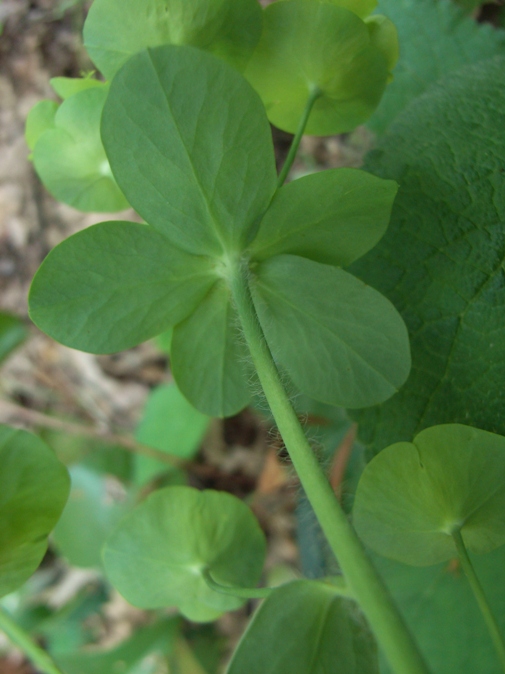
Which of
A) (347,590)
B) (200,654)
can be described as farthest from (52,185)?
(200,654)

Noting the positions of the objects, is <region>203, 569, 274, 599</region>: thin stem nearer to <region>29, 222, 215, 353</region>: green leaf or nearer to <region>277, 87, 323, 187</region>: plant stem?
<region>29, 222, 215, 353</region>: green leaf

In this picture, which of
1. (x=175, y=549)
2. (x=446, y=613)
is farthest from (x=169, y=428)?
(x=175, y=549)

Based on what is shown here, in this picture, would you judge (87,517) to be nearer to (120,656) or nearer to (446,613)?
(120,656)

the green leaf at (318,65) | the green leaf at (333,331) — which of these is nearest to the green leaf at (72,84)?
the green leaf at (318,65)

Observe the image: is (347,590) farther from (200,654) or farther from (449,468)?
(200,654)

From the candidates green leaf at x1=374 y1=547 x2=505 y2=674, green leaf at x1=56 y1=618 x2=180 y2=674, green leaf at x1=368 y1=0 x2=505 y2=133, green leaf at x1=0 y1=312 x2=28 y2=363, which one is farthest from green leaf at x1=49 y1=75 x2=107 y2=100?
green leaf at x1=56 y1=618 x2=180 y2=674
